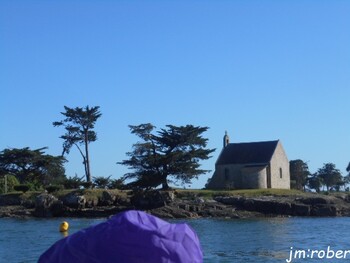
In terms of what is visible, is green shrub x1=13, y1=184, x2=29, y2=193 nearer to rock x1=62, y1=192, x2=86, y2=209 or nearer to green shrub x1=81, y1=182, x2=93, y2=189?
green shrub x1=81, y1=182, x2=93, y2=189

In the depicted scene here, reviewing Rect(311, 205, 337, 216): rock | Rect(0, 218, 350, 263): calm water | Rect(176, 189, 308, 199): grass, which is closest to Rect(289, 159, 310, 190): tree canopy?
Rect(176, 189, 308, 199): grass

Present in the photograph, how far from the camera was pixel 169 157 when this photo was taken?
6688 cm

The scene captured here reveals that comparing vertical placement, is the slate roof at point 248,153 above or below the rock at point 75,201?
above

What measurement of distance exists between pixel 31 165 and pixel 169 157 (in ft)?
75.1

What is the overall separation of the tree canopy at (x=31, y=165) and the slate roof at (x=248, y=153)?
22.6 metres

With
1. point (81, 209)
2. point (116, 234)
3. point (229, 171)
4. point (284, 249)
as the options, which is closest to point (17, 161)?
point (81, 209)

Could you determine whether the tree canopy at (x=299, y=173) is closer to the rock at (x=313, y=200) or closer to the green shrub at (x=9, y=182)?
the rock at (x=313, y=200)

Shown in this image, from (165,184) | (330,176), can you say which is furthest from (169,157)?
(330,176)

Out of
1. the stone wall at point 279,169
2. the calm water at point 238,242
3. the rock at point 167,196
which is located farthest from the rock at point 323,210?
the calm water at point 238,242

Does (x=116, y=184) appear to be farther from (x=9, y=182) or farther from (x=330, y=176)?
(x=330, y=176)

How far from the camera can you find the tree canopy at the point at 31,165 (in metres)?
77.2

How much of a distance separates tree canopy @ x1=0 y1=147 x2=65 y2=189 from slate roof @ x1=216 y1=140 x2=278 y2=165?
74.2 ft

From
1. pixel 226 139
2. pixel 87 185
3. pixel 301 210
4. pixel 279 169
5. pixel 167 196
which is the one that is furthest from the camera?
pixel 226 139

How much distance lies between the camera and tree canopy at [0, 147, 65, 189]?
77.2m
